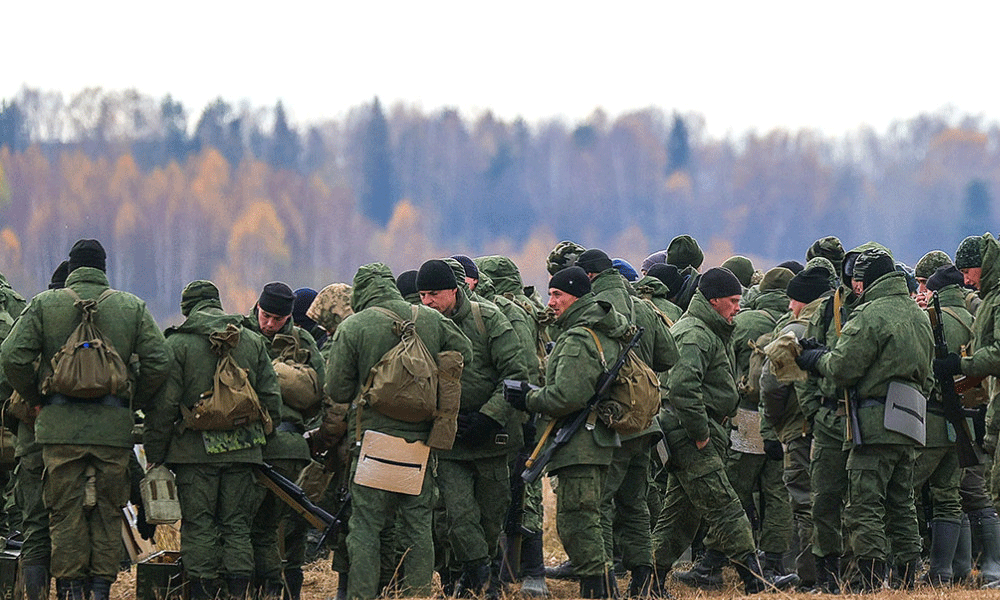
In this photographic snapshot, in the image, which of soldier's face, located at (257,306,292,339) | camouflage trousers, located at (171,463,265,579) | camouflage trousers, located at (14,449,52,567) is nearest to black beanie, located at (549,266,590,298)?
soldier's face, located at (257,306,292,339)

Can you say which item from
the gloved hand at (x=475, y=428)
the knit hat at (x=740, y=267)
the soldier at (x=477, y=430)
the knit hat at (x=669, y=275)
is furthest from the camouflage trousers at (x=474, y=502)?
the knit hat at (x=740, y=267)

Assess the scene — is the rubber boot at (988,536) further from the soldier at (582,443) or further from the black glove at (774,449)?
the soldier at (582,443)

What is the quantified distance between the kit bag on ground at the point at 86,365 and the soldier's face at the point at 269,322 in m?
1.34

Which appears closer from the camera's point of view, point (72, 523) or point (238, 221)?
point (72, 523)

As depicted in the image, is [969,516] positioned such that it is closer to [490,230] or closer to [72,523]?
[72,523]

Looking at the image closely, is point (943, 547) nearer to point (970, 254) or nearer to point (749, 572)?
point (749, 572)

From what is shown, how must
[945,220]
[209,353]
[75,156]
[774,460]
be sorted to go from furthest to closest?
1. [945,220]
2. [75,156]
3. [774,460]
4. [209,353]

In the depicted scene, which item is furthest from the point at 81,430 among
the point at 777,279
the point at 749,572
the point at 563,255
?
the point at 777,279

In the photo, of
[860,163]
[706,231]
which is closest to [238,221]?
[706,231]

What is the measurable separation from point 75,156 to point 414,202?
940 cm

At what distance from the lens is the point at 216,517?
8555mm

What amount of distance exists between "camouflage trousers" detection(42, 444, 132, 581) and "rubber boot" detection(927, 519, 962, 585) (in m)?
5.84

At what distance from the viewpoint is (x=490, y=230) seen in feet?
115

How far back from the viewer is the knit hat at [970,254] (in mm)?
9898
